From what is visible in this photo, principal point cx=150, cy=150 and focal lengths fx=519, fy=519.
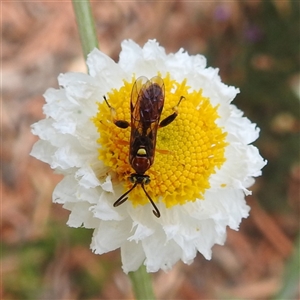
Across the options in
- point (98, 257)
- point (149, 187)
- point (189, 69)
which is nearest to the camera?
point (149, 187)

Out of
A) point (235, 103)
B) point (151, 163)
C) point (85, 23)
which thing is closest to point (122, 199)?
point (151, 163)

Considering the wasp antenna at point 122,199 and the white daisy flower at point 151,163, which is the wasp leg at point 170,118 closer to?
the white daisy flower at point 151,163

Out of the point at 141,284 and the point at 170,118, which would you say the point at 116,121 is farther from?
the point at 141,284

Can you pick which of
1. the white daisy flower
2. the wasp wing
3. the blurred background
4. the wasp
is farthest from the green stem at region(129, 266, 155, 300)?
the blurred background

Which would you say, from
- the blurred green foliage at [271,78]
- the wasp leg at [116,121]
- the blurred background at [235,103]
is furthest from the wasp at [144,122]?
the blurred green foliage at [271,78]

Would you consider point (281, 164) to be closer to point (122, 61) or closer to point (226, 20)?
point (226, 20)

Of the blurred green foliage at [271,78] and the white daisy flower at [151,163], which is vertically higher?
the blurred green foliage at [271,78]

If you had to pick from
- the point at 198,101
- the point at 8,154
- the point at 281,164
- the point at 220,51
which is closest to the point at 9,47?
the point at 8,154
